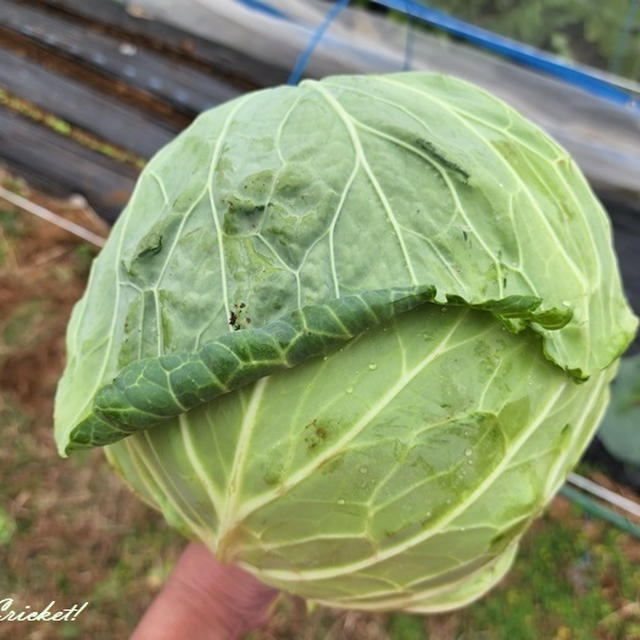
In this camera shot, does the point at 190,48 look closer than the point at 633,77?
Yes

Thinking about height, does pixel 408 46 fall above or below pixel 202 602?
above

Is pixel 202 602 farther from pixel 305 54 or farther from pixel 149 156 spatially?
pixel 305 54

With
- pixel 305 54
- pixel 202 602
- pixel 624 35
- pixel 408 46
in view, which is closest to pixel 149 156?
pixel 305 54

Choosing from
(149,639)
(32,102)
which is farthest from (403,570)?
(32,102)

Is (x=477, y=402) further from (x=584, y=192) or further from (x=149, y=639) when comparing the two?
(x=149, y=639)

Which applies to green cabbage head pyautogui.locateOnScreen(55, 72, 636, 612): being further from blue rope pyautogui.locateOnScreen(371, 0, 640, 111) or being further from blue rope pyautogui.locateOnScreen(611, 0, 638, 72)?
blue rope pyautogui.locateOnScreen(611, 0, 638, 72)
